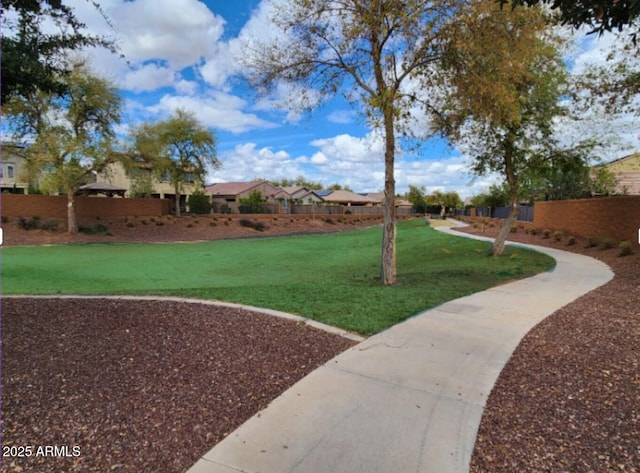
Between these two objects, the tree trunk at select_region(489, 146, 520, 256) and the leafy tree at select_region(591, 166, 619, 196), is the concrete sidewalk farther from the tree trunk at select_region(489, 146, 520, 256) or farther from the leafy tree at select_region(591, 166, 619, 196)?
the leafy tree at select_region(591, 166, 619, 196)

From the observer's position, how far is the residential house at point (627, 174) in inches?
968

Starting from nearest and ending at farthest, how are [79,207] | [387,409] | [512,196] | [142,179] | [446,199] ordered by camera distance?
[387,409] < [512,196] < [79,207] < [142,179] < [446,199]

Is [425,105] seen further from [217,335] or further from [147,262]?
[147,262]

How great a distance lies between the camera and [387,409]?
333 cm

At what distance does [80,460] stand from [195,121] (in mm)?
34170

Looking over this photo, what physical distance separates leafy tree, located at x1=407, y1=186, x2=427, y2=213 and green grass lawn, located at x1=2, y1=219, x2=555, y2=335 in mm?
57292

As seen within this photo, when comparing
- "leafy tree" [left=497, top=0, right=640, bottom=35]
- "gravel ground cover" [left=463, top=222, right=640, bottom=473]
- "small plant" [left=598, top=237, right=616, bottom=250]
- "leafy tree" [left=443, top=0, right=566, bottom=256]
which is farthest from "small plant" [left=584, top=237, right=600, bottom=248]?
"leafy tree" [left=497, top=0, right=640, bottom=35]

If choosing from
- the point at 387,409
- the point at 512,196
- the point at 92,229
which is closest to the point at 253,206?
the point at 92,229

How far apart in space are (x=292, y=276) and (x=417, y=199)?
6780cm

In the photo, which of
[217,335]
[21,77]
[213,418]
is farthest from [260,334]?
[21,77]

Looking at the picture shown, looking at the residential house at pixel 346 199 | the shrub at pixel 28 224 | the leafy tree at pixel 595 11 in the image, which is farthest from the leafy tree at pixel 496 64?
the residential house at pixel 346 199

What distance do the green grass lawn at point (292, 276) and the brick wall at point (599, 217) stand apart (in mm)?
3045

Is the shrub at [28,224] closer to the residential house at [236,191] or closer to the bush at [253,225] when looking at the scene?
the bush at [253,225]

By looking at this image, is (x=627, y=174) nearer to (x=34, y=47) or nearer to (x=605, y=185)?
(x=605, y=185)
